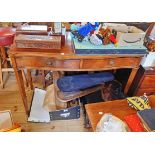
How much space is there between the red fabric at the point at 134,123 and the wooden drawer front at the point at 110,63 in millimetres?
467

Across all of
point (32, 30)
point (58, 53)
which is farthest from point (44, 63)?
point (32, 30)

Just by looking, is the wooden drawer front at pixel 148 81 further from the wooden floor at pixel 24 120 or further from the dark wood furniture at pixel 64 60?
the wooden floor at pixel 24 120

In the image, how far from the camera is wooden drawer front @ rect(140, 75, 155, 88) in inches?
62.0

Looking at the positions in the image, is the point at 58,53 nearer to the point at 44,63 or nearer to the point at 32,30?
the point at 44,63

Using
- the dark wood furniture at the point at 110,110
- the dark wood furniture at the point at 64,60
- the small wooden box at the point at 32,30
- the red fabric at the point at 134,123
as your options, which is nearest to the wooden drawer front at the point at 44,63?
the dark wood furniture at the point at 64,60

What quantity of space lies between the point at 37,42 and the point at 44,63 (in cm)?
16

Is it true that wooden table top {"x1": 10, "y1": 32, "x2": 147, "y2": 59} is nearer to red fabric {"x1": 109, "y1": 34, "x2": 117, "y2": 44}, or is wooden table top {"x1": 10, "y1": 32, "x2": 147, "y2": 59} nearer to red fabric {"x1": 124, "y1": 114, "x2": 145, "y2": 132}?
red fabric {"x1": 109, "y1": 34, "x2": 117, "y2": 44}

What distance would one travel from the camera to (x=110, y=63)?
1.38 metres

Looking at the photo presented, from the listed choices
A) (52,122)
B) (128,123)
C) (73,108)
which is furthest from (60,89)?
(128,123)

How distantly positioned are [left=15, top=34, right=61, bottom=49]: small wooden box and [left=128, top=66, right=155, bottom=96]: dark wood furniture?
2.60 feet

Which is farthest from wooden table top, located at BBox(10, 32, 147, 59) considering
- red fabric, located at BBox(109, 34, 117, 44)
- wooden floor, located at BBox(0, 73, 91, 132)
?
wooden floor, located at BBox(0, 73, 91, 132)

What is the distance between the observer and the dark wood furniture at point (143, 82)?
5.10ft
